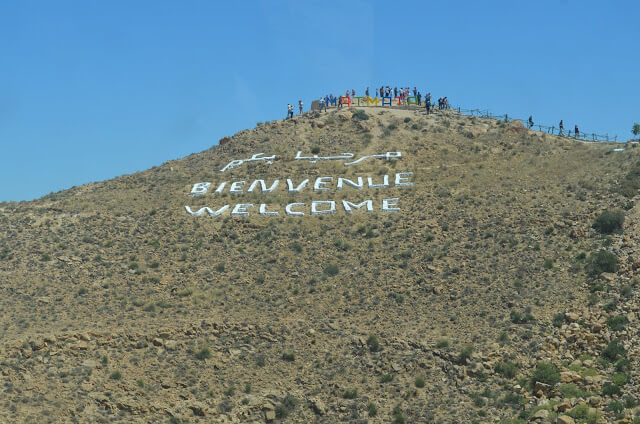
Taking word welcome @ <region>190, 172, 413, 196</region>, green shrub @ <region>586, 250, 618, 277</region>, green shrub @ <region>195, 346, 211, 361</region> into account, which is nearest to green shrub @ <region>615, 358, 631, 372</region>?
green shrub @ <region>586, 250, 618, 277</region>

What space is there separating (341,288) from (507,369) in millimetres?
11158

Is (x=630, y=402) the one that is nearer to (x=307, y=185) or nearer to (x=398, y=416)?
(x=398, y=416)

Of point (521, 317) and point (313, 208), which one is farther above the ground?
point (313, 208)

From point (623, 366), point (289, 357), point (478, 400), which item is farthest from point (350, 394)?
point (623, 366)

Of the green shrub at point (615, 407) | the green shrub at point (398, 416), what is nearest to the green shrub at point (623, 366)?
the green shrub at point (615, 407)

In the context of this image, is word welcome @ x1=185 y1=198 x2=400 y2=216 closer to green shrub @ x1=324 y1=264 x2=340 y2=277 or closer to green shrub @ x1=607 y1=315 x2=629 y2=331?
green shrub @ x1=324 y1=264 x2=340 y2=277

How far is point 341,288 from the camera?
147ft

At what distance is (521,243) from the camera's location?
152ft

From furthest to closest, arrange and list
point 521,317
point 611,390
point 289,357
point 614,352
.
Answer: point 521,317, point 289,357, point 614,352, point 611,390

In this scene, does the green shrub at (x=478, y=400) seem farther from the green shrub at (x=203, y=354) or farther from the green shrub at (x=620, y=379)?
the green shrub at (x=203, y=354)

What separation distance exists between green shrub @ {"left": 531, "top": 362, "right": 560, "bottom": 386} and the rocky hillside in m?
0.09

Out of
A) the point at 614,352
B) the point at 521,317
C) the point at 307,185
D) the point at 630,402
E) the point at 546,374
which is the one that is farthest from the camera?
the point at 307,185

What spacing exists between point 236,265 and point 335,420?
14315mm

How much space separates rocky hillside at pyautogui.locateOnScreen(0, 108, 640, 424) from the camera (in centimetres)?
3556
